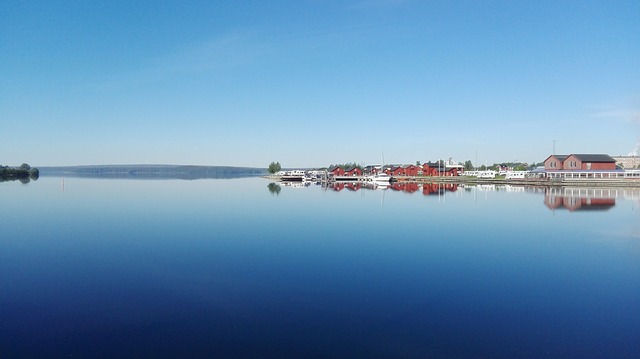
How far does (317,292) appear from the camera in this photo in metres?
8.69

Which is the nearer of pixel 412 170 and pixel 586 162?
pixel 586 162

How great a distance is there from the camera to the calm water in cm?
621

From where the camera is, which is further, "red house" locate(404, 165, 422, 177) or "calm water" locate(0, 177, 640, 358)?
"red house" locate(404, 165, 422, 177)

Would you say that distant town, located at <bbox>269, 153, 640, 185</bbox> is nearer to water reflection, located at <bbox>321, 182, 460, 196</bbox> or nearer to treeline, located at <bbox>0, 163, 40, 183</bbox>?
water reflection, located at <bbox>321, 182, 460, 196</bbox>

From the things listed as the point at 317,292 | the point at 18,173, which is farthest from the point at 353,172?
the point at 317,292

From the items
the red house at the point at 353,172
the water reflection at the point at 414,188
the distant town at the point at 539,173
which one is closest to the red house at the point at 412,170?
the distant town at the point at 539,173

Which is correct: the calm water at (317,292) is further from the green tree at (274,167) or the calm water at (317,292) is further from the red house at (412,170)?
the green tree at (274,167)

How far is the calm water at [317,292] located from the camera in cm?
621

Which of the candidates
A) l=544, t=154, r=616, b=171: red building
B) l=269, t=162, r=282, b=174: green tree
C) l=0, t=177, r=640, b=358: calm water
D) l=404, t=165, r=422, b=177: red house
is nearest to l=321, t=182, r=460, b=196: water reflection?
l=544, t=154, r=616, b=171: red building

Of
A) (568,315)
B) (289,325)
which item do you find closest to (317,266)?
(289,325)

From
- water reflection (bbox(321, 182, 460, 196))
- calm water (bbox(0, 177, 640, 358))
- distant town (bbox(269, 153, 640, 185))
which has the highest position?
distant town (bbox(269, 153, 640, 185))

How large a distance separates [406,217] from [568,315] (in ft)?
49.0

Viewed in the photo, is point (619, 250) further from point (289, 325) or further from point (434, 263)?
point (289, 325)

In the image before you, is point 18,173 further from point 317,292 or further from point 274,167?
point 317,292
